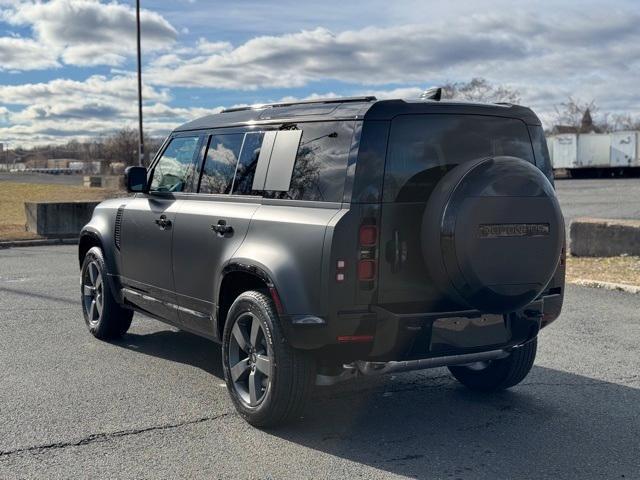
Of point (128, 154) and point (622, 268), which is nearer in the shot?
point (622, 268)

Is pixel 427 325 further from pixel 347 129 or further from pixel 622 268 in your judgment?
pixel 622 268

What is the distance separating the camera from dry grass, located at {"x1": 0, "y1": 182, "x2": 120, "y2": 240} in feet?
59.0

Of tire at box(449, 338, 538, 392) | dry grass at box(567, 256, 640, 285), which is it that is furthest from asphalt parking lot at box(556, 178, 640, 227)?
tire at box(449, 338, 538, 392)

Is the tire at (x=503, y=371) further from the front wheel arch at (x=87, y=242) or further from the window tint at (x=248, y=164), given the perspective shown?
the front wheel arch at (x=87, y=242)

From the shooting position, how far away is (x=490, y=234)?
13.5 ft

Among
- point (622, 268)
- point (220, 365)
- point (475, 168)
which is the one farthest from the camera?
point (622, 268)

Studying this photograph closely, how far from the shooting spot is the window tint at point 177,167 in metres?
5.76

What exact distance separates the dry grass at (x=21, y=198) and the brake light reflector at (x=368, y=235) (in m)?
14.5

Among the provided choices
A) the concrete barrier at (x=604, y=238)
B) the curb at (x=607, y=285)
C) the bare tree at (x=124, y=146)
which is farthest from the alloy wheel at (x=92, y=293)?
the bare tree at (x=124, y=146)

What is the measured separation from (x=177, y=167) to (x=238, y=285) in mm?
1508

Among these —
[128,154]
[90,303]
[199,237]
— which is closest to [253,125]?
[199,237]

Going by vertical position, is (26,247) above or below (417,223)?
below

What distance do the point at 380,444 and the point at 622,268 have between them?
771 centimetres

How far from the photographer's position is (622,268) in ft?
35.6
